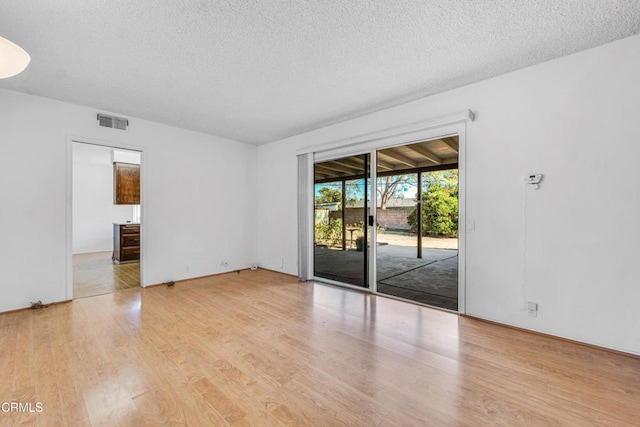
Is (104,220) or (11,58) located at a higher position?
(11,58)

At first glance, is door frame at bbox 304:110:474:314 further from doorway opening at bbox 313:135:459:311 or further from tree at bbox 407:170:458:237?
tree at bbox 407:170:458:237

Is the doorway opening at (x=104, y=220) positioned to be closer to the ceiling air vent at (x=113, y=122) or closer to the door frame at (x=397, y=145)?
the ceiling air vent at (x=113, y=122)

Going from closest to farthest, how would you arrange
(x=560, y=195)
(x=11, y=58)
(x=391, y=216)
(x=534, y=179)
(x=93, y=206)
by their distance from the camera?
(x=11, y=58), (x=560, y=195), (x=534, y=179), (x=391, y=216), (x=93, y=206)

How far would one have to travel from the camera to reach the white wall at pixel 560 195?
2.34 m

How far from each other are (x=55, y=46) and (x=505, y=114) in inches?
171

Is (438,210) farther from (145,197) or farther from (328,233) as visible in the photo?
(145,197)

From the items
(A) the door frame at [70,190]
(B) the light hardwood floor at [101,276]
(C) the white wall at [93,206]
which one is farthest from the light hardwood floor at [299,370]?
(C) the white wall at [93,206]

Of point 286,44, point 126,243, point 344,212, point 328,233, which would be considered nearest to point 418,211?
point 344,212

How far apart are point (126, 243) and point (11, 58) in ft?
19.1

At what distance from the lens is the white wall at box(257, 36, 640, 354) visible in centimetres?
234

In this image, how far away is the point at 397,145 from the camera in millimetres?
3789

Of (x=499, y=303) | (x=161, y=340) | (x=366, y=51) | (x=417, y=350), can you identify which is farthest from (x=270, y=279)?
(x=366, y=51)

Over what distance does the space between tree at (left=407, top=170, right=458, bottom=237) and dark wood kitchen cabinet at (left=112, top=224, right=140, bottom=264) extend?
6438 millimetres

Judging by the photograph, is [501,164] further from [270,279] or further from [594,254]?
[270,279]
